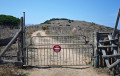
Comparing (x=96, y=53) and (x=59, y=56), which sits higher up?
(x=96, y=53)

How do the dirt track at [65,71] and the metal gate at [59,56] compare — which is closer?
the dirt track at [65,71]

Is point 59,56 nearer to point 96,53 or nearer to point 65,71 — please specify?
point 65,71

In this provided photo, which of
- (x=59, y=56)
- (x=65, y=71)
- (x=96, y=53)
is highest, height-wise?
(x=96, y=53)

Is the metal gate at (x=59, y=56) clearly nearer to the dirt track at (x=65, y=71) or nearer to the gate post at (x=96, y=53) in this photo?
the gate post at (x=96, y=53)

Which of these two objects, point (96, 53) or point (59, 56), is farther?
point (59, 56)

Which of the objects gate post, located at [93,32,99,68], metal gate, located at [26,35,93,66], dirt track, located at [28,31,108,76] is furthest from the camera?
metal gate, located at [26,35,93,66]

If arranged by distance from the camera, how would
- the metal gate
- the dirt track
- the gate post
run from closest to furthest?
1. the dirt track
2. the gate post
3. the metal gate

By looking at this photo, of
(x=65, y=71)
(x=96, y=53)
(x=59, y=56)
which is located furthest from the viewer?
(x=59, y=56)

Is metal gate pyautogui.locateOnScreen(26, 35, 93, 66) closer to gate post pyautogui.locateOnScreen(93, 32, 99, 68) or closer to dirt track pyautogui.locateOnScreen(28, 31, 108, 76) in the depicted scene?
gate post pyautogui.locateOnScreen(93, 32, 99, 68)

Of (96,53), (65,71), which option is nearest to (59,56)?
(65,71)

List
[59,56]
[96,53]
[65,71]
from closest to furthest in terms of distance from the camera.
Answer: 1. [65,71]
2. [96,53]
3. [59,56]

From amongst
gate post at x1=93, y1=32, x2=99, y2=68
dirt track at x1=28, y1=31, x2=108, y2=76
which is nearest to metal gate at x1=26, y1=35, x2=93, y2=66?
gate post at x1=93, y1=32, x2=99, y2=68

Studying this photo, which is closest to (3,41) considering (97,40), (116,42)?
(97,40)

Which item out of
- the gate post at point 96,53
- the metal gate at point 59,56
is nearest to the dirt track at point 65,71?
the gate post at point 96,53
